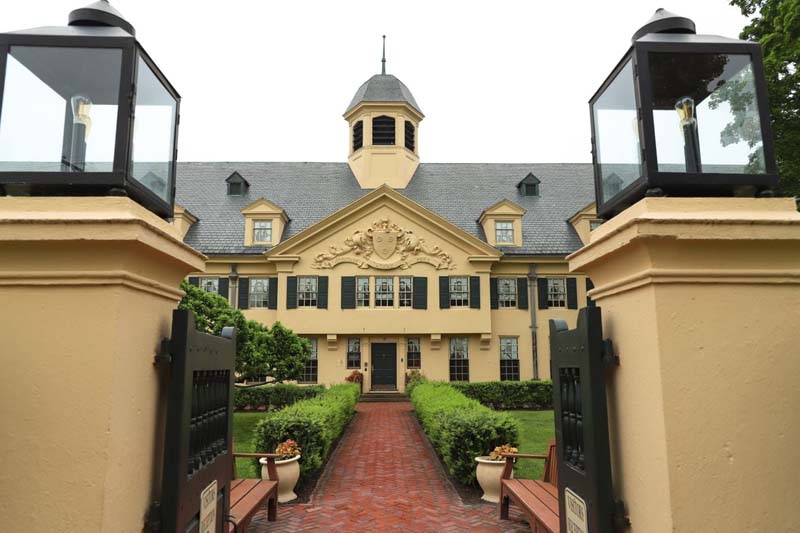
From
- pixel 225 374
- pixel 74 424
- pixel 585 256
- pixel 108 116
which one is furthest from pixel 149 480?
pixel 585 256

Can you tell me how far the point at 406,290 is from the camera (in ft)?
72.2

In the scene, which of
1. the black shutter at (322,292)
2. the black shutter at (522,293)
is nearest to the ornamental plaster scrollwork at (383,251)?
the black shutter at (322,292)

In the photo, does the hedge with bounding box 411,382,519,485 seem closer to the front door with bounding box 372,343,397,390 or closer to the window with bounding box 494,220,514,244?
the front door with bounding box 372,343,397,390

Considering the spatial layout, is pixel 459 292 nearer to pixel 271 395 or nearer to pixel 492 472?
pixel 271 395

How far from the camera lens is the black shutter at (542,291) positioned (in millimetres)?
22578

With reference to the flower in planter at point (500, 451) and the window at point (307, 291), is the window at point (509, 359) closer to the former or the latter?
the window at point (307, 291)

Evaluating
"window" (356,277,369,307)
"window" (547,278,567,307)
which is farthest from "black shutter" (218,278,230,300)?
"window" (547,278,567,307)

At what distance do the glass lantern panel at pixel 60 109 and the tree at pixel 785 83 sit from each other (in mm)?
13951

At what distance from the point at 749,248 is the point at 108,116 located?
126 inches

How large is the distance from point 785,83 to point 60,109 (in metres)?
15.0

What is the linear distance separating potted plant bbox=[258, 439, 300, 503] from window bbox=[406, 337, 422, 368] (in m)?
14.6

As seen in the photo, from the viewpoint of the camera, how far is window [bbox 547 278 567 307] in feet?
74.3

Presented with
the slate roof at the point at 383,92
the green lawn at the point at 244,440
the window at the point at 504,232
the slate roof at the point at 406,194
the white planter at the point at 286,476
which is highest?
the slate roof at the point at 383,92

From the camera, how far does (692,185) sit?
104 inches
